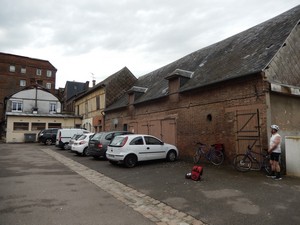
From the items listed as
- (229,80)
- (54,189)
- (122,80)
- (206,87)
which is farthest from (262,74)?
(122,80)

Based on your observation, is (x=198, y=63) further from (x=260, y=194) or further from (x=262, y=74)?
(x=260, y=194)

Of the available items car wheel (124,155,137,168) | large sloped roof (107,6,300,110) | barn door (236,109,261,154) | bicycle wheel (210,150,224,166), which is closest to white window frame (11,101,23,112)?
large sloped roof (107,6,300,110)

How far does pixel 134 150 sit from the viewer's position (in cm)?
1155

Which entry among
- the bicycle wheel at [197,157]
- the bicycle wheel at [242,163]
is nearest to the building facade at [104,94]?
the bicycle wheel at [197,157]

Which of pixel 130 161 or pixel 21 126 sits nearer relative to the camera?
pixel 130 161

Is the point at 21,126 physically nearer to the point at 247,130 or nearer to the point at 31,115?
the point at 31,115

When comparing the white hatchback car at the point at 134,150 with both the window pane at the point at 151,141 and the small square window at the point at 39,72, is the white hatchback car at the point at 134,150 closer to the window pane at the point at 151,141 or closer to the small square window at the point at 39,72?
the window pane at the point at 151,141

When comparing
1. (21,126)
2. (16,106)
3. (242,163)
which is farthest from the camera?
(16,106)

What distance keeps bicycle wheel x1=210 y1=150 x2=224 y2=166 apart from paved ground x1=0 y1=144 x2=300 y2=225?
1421 millimetres

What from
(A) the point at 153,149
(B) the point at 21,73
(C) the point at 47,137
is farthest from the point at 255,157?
(B) the point at 21,73

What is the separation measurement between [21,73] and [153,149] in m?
52.1

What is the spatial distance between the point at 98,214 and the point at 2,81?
55.7m

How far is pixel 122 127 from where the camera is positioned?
2189 cm

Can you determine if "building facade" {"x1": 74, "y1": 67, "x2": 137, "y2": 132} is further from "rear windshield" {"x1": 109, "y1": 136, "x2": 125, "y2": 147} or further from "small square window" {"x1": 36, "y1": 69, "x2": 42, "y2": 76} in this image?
"small square window" {"x1": 36, "y1": 69, "x2": 42, "y2": 76}
